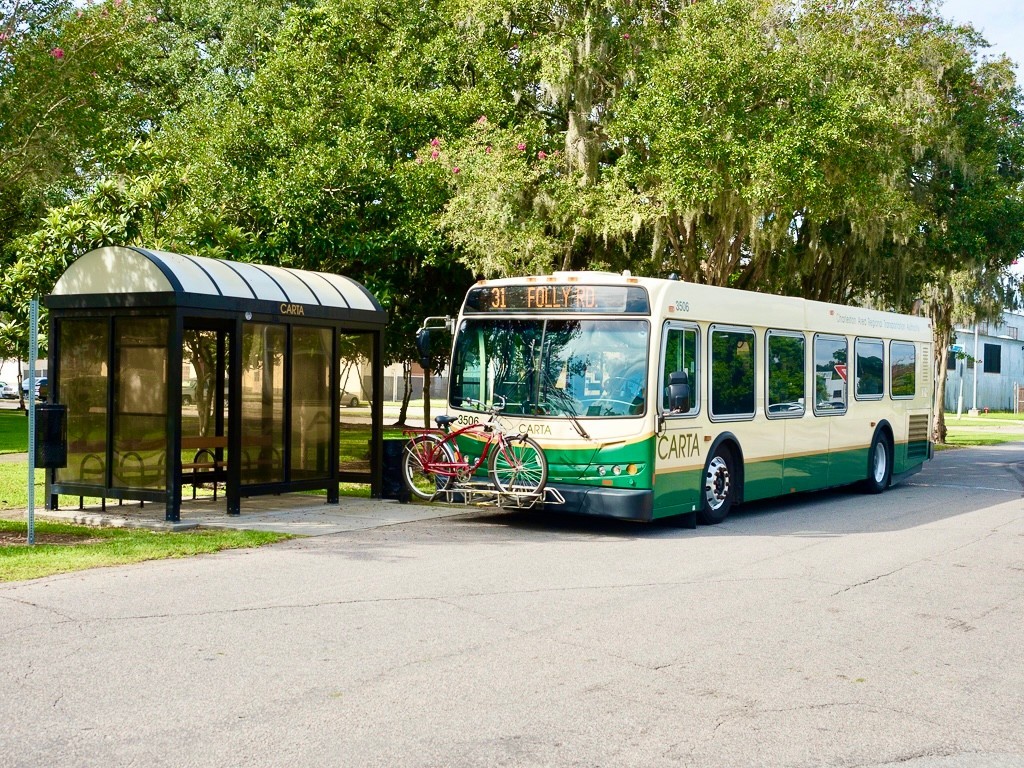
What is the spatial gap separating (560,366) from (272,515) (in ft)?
12.6

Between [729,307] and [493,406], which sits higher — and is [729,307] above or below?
above

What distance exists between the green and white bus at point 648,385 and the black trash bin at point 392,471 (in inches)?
80.5

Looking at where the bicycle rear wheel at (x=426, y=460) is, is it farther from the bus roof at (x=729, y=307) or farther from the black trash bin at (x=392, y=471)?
the bus roof at (x=729, y=307)

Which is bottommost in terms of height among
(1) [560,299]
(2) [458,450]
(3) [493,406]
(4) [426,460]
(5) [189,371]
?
(4) [426,460]

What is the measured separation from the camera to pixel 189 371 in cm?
1443

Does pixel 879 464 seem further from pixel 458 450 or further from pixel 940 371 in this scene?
pixel 940 371

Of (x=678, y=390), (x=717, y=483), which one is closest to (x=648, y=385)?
(x=678, y=390)

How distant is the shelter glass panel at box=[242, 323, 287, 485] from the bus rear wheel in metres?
5.02

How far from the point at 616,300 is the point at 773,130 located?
6.54 m

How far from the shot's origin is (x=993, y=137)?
2677 centimetres

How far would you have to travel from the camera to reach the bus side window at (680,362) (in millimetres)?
12758

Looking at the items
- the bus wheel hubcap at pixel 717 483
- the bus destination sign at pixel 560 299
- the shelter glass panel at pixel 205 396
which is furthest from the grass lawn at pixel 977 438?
the shelter glass panel at pixel 205 396

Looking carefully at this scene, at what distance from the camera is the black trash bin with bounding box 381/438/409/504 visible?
1570 cm

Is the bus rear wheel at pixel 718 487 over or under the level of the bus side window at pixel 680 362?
under
